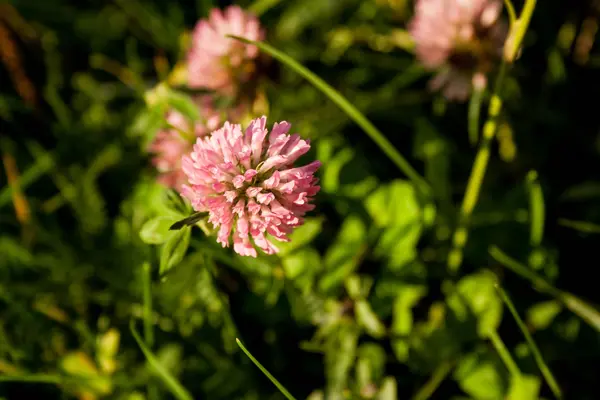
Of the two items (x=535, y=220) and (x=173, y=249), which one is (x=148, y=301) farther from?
(x=535, y=220)

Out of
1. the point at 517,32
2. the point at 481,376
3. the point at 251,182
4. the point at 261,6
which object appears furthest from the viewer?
the point at 261,6

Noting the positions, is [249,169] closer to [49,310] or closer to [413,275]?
[413,275]

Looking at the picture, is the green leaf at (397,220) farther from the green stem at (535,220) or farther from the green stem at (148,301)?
the green stem at (148,301)

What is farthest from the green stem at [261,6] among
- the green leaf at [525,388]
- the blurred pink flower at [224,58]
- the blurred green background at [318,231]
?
the green leaf at [525,388]

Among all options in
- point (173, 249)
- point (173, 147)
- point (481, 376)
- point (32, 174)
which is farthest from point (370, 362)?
point (32, 174)

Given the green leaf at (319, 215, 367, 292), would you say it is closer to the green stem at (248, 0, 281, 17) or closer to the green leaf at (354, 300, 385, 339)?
the green leaf at (354, 300, 385, 339)

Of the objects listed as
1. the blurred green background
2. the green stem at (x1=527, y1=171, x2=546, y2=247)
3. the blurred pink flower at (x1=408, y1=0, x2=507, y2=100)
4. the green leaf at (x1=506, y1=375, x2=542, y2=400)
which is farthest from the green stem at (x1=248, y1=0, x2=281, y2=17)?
the green leaf at (x1=506, y1=375, x2=542, y2=400)
